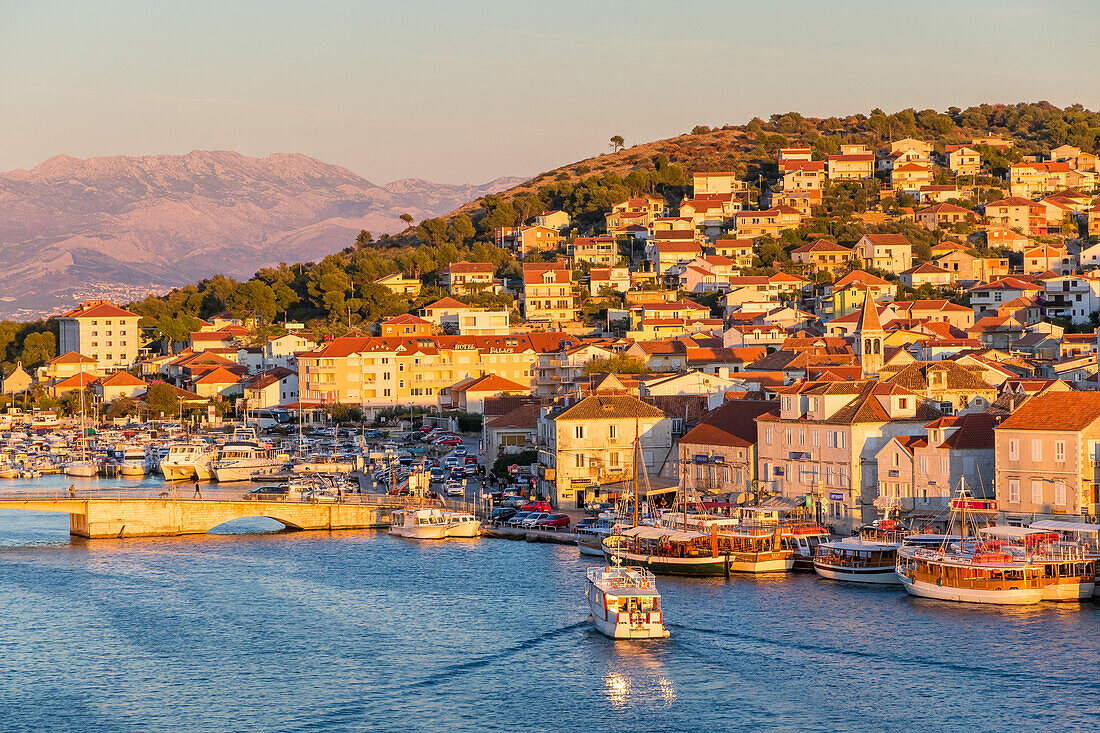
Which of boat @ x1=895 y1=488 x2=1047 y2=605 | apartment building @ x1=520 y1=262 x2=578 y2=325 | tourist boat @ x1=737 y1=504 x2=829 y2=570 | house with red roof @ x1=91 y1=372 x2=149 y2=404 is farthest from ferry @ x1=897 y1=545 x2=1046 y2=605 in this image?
house with red roof @ x1=91 y1=372 x2=149 y2=404

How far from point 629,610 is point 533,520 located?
1555cm

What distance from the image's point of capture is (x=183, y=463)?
216 ft

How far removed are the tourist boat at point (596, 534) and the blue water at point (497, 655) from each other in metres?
1.21

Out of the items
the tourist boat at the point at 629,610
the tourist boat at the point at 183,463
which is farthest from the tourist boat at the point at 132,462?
the tourist boat at the point at 629,610

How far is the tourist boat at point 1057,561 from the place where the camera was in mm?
34031

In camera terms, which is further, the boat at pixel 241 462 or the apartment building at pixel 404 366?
the apartment building at pixel 404 366

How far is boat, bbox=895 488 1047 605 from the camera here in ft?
111

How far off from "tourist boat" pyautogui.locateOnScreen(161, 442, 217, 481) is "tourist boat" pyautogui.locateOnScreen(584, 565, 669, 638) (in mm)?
36899

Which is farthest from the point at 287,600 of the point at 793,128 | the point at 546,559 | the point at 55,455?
the point at 793,128

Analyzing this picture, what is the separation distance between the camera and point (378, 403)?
85.2 meters

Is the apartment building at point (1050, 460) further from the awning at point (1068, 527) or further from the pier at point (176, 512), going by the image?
the pier at point (176, 512)

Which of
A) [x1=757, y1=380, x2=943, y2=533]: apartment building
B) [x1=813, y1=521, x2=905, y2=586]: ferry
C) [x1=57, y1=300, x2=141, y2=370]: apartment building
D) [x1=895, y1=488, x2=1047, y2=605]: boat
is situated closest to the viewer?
[x1=895, y1=488, x2=1047, y2=605]: boat

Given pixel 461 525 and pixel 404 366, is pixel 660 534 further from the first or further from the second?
pixel 404 366

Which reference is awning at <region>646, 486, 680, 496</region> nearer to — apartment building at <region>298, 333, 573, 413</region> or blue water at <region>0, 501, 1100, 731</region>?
blue water at <region>0, 501, 1100, 731</region>
